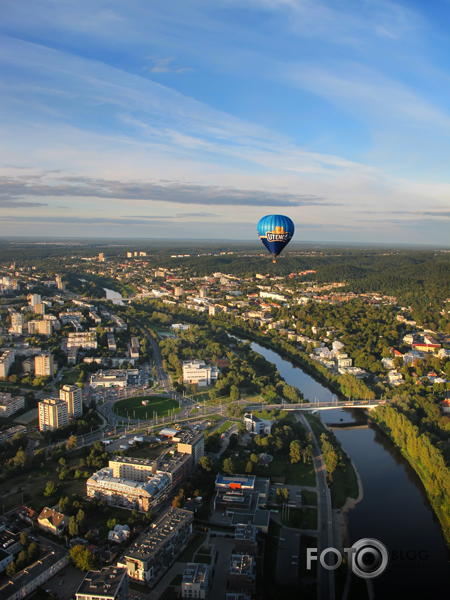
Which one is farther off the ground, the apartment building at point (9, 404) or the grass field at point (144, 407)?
the apartment building at point (9, 404)

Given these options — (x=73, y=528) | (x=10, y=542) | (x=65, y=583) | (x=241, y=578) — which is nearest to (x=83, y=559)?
(x=65, y=583)

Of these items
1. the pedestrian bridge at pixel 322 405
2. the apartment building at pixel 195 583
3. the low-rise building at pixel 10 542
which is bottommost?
the apartment building at pixel 195 583

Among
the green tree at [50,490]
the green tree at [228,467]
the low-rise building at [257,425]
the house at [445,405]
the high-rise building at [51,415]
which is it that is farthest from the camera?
the house at [445,405]

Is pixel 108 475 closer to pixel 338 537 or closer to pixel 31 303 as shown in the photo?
pixel 338 537

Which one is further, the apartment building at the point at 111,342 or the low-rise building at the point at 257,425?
the apartment building at the point at 111,342

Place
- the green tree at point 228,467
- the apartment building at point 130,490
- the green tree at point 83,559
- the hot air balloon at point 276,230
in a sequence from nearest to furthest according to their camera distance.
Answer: the green tree at point 83,559, the apartment building at point 130,490, the green tree at point 228,467, the hot air balloon at point 276,230

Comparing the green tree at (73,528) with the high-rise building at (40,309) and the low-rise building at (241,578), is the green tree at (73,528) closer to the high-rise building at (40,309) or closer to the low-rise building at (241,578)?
the low-rise building at (241,578)

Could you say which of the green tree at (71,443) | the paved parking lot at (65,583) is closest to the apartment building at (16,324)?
the green tree at (71,443)
